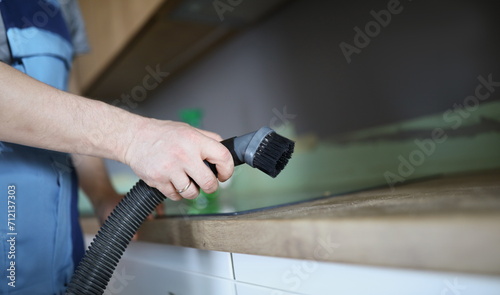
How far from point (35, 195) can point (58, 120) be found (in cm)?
22

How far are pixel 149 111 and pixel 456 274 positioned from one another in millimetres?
1807

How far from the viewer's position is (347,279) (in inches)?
16.5

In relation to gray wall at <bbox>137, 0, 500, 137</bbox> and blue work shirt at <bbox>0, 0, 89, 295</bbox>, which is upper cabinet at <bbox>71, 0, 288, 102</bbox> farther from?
blue work shirt at <bbox>0, 0, 89, 295</bbox>

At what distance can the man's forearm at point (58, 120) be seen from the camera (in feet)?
1.53

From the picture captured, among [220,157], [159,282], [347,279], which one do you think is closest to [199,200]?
[159,282]

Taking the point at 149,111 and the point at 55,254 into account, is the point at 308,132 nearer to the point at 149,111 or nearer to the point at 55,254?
the point at 55,254

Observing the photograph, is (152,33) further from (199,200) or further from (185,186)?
(185,186)

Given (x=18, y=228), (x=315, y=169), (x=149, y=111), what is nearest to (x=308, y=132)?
(x=315, y=169)

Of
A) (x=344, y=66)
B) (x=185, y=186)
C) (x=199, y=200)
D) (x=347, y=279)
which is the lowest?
(x=347, y=279)

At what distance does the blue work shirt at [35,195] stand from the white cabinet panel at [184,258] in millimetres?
118

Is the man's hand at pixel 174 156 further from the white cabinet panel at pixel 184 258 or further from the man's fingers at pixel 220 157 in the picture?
the white cabinet panel at pixel 184 258

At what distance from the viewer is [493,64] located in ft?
2.85

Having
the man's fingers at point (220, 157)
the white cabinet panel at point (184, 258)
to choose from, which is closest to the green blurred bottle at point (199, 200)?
the white cabinet panel at point (184, 258)

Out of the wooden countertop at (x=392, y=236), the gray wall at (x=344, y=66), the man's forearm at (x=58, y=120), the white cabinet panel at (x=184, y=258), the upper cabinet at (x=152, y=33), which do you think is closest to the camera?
the wooden countertop at (x=392, y=236)
